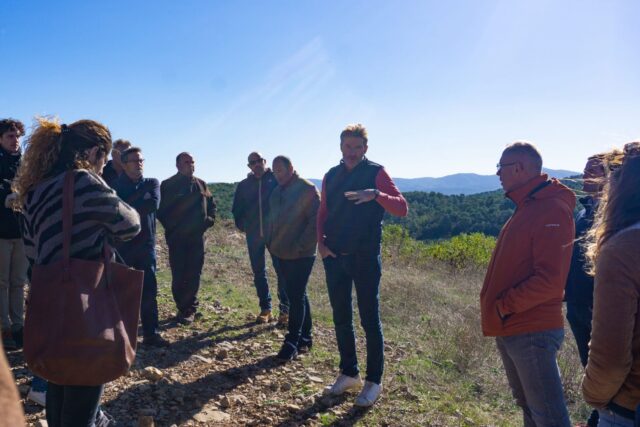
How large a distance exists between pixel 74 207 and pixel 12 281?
283cm

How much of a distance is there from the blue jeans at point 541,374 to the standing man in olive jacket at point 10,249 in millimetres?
4108

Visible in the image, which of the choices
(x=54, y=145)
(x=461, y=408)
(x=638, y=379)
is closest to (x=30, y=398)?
(x=54, y=145)

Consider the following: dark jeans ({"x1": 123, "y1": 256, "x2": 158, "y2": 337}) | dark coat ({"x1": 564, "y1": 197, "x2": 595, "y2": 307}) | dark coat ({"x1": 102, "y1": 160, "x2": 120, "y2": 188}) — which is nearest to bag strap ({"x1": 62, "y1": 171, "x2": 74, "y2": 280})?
dark jeans ({"x1": 123, "y1": 256, "x2": 158, "y2": 337})

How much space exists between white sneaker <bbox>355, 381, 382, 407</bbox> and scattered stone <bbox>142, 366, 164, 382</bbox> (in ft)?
5.77

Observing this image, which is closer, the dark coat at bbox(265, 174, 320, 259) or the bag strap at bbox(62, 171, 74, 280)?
the bag strap at bbox(62, 171, 74, 280)

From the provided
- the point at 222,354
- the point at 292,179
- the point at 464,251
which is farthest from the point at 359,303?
the point at 464,251

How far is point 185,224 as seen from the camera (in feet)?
19.0

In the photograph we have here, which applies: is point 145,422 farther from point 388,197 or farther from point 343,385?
point 388,197

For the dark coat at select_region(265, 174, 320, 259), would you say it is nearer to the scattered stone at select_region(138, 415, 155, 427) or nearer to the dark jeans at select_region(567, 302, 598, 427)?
the scattered stone at select_region(138, 415, 155, 427)

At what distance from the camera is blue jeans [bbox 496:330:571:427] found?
253 centimetres

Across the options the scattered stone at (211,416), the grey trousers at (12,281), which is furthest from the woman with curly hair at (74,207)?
the grey trousers at (12,281)

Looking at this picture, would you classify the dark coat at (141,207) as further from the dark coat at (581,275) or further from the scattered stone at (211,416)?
the dark coat at (581,275)

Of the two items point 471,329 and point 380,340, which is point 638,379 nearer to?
point 380,340

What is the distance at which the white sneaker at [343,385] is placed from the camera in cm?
409
